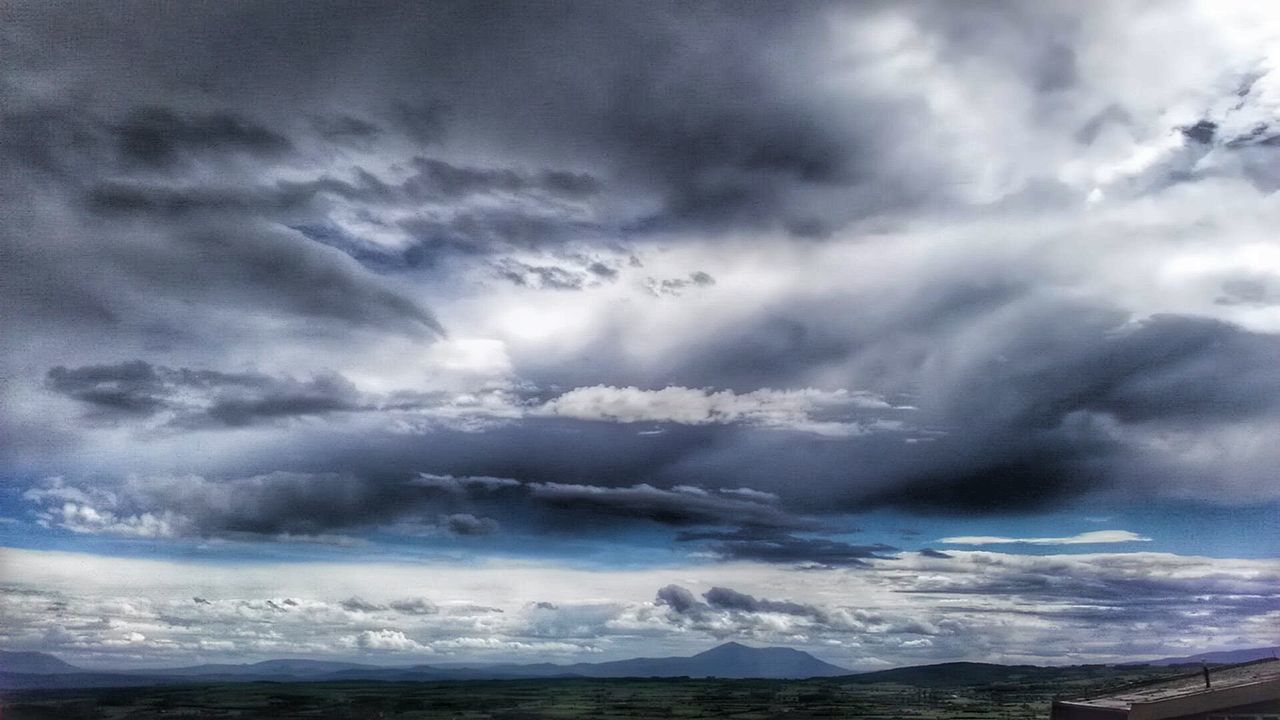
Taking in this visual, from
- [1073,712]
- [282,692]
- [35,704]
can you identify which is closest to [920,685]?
[282,692]

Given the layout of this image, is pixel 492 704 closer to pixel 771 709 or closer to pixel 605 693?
pixel 605 693

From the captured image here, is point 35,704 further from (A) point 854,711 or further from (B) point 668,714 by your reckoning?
(A) point 854,711

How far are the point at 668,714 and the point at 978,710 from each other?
4528 cm

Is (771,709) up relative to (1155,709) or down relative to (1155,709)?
down

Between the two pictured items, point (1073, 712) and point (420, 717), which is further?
point (420, 717)

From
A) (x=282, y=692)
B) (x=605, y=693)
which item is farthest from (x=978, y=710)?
(x=282, y=692)

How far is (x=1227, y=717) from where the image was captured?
50.6 meters

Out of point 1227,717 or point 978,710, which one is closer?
point 1227,717

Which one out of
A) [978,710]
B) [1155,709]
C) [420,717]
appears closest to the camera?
[1155,709]

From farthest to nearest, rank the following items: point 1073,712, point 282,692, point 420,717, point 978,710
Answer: point 282,692 < point 420,717 < point 978,710 < point 1073,712

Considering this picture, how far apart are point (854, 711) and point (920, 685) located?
144ft

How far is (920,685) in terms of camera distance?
187875mm

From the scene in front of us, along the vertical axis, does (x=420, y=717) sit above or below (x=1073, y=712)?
below

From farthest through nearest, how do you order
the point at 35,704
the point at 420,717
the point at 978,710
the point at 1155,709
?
1. the point at 35,704
2. the point at 420,717
3. the point at 978,710
4. the point at 1155,709
